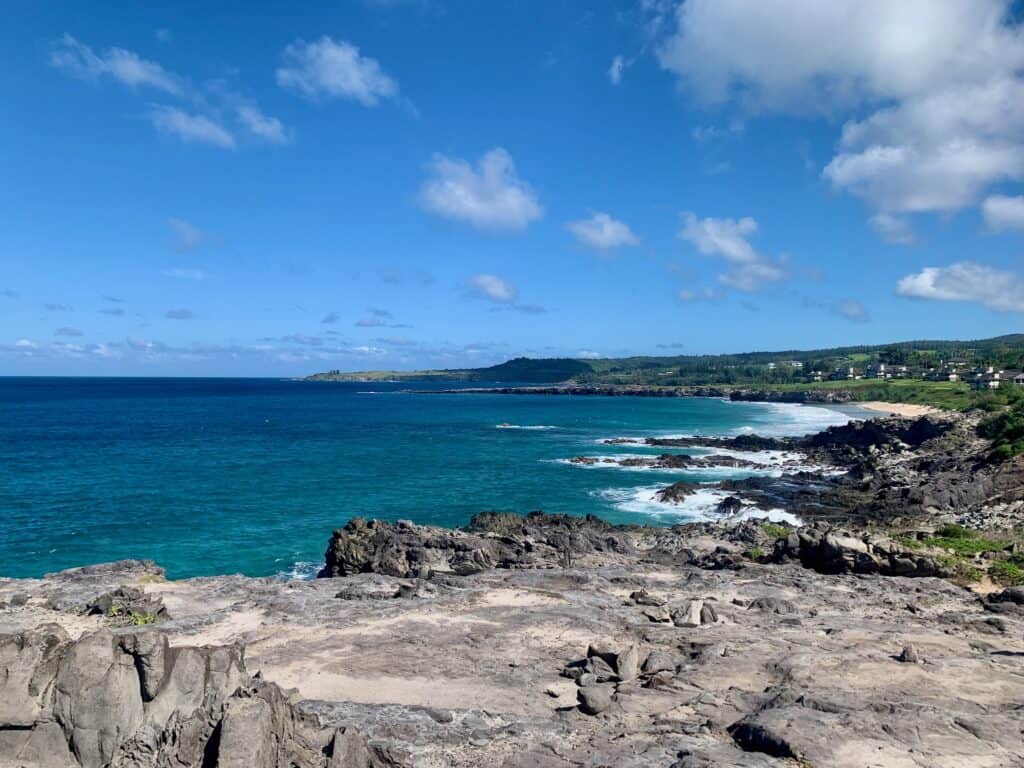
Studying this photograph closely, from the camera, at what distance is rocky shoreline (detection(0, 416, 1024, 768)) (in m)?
11.8

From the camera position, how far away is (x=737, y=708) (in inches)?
590

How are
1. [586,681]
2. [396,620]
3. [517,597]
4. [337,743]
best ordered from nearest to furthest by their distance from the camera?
1. [337,743]
2. [586,681]
3. [396,620]
4. [517,597]

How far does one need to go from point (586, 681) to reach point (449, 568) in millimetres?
14744

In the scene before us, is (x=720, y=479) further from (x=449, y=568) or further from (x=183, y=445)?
(x=183, y=445)

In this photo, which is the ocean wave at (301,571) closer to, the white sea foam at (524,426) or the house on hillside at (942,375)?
the white sea foam at (524,426)

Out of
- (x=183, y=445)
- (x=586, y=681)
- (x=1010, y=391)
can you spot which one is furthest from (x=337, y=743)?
(x=1010, y=391)

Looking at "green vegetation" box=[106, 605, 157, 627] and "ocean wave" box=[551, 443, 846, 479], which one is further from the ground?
"green vegetation" box=[106, 605, 157, 627]

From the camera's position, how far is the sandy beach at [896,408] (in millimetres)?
108488

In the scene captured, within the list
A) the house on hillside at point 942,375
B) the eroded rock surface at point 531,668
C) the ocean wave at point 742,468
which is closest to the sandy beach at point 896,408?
the house on hillside at point 942,375

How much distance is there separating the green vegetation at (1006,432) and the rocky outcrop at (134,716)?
54210mm

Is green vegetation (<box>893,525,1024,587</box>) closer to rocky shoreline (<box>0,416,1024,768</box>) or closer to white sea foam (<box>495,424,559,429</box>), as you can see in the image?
rocky shoreline (<box>0,416,1024,768</box>)

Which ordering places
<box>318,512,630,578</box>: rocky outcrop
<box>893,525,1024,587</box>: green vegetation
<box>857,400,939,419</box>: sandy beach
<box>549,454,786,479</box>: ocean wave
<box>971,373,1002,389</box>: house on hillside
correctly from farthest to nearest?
<box>971,373,1002,389</box>: house on hillside < <box>857,400,939,419</box>: sandy beach < <box>549,454,786,479</box>: ocean wave < <box>318,512,630,578</box>: rocky outcrop < <box>893,525,1024,587</box>: green vegetation

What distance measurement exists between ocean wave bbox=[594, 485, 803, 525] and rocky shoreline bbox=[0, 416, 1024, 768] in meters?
8.84

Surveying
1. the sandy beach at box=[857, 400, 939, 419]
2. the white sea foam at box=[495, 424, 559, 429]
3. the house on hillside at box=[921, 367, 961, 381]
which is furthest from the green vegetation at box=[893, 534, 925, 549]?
the house on hillside at box=[921, 367, 961, 381]
